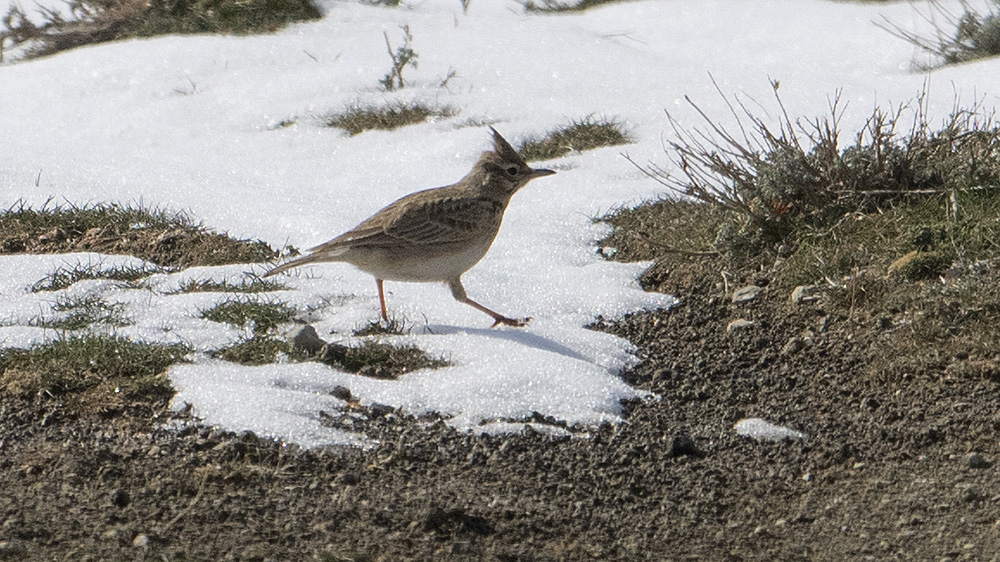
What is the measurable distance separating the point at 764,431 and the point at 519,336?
141 centimetres

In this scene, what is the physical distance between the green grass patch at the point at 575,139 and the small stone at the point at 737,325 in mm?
3170

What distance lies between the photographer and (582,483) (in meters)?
4.80

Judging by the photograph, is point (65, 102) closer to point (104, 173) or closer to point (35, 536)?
point (104, 173)

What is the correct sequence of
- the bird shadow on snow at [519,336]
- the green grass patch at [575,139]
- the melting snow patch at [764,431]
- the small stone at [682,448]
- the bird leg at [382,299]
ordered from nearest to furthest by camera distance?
1. the small stone at [682,448]
2. the melting snow patch at [764,431]
3. the bird shadow on snow at [519,336]
4. the bird leg at [382,299]
5. the green grass patch at [575,139]

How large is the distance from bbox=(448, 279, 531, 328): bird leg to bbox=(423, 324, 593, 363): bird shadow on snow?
146mm

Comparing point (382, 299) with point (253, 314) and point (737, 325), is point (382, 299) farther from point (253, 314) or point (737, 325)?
point (737, 325)

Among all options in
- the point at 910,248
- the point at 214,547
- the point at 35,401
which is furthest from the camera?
the point at 910,248

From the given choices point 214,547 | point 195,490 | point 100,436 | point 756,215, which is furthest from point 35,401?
point 756,215

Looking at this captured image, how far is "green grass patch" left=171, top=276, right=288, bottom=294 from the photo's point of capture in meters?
6.75

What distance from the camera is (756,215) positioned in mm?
6809

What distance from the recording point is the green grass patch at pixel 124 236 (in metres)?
7.50

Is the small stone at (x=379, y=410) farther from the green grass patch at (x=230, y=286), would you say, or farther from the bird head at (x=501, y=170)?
the bird head at (x=501, y=170)

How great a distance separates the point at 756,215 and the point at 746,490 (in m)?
2.40

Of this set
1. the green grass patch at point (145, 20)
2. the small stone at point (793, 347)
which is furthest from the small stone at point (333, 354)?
the green grass patch at point (145, 20)
